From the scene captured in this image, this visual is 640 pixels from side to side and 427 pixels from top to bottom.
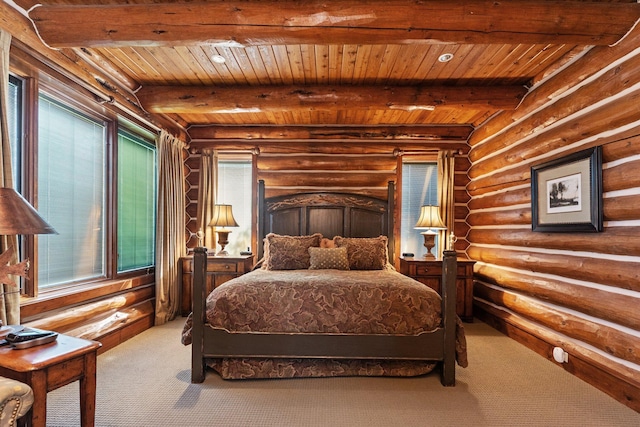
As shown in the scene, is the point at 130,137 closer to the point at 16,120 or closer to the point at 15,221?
the point at 16,120

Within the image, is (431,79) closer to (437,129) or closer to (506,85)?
(506,85)

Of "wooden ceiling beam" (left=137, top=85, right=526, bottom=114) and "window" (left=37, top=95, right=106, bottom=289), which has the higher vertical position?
"wooden ceiling beam" (left=137, top=85, right=526, bottom=114)

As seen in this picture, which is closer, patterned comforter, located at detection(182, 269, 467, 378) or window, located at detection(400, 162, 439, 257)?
patterned comforter, located at detection(182, 269, 467, 378)

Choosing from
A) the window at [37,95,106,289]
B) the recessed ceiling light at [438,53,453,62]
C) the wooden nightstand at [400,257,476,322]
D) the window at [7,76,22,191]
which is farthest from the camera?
the wooden nightstand at [400,257,476,322]

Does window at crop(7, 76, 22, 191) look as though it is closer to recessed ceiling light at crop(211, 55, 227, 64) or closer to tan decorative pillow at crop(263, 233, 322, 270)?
recessed ceiling light at crop(211, 55, 227, 64)

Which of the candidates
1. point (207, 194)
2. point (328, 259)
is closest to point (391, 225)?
point (328, 259)

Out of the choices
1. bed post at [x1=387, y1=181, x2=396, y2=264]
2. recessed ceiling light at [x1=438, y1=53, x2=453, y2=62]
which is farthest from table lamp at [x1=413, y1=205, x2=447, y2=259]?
recessed ceiling light at [x1=438, y1=53, x2=453, y2=62]

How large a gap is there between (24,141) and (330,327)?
2.69 m

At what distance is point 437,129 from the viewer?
16.2 ft

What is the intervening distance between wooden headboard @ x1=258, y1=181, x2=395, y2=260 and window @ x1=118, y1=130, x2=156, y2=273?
145cm

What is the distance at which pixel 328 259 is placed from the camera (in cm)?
378

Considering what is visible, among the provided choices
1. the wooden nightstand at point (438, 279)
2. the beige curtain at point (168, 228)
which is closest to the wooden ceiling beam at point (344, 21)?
the beige curtain at point (168, 228)

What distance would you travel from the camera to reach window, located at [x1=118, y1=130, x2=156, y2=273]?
3.73 metres

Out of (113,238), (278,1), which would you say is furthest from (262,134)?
(278,1)
